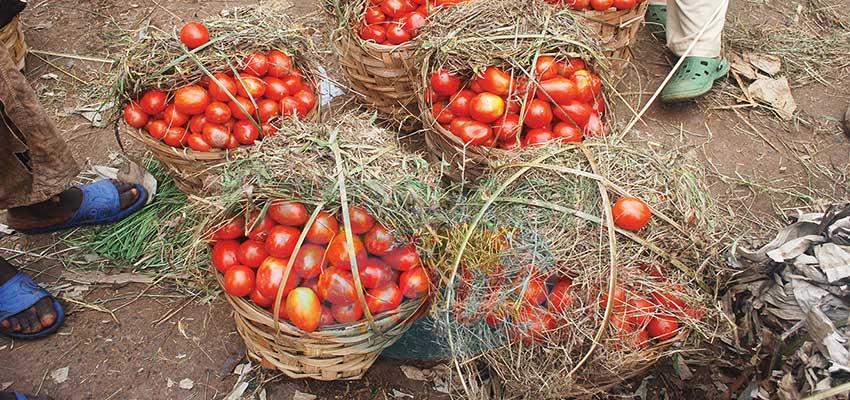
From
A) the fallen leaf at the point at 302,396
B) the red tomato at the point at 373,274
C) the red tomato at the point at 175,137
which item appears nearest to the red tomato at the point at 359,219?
the red tomato at the point at 373,274

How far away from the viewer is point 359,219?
1895mm

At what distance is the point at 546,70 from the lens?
7.47 feet

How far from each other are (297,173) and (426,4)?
128cm

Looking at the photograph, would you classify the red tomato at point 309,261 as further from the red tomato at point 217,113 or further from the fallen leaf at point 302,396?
the red tomato at point 217,113

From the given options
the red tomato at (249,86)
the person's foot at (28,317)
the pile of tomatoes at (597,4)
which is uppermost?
the pile of tomatoes at (597,4)

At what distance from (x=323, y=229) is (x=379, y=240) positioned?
0.58 ft

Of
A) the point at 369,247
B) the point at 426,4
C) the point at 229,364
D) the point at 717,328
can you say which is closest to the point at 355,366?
the point at 369,247

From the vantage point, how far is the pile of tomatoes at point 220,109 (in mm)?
2416

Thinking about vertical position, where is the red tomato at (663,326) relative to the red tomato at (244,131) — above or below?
below

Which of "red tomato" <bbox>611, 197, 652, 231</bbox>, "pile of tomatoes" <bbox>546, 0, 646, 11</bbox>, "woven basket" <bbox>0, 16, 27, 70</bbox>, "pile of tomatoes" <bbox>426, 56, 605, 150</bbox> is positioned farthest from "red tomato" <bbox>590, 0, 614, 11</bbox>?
"woven basket" <bbox>0, 16, 27, 70</bbox>

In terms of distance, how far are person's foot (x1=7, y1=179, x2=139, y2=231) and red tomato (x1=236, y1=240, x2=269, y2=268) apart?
4.13 ft

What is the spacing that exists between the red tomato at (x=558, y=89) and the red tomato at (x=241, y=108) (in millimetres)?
1148

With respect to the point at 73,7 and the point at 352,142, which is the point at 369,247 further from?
the point at 73,7

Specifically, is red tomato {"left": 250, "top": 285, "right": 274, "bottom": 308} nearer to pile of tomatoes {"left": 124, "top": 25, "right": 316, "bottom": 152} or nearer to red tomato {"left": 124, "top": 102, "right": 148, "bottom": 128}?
pile of tomatoes {"left": 124, "top": 25, "right": 316, "bottom": 152}
